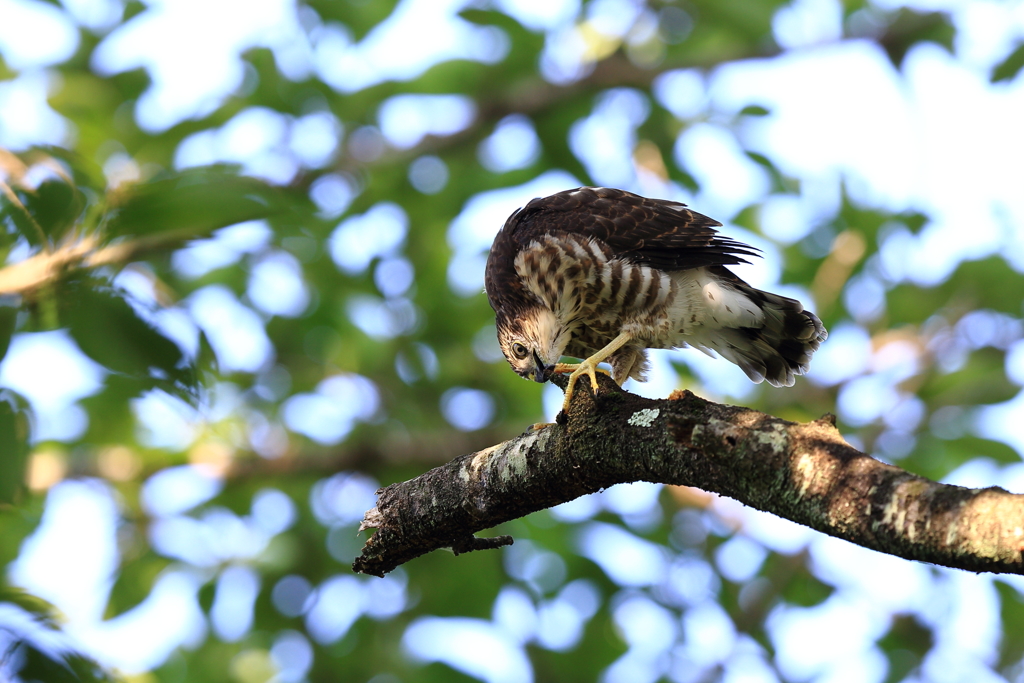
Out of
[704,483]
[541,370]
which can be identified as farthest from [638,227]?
[704,483]

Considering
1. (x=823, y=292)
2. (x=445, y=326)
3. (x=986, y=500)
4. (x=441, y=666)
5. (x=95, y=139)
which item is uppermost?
(x=986, y=500)

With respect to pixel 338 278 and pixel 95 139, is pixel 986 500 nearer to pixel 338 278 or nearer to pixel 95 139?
pixel 338 278

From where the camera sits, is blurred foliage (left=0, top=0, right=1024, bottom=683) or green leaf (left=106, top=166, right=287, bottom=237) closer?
green leaf (left=106, top=166, right=287, bottom=237)

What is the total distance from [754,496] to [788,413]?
4.92 meters

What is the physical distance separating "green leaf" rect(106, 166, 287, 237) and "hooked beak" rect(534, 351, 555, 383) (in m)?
3.45

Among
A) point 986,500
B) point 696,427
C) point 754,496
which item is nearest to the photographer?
point 986,500

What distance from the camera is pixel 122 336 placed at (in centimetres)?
106

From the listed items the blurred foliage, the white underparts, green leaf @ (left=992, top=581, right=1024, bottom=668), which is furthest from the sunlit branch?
green leaf @ (left=992, top=581, right=1024, bottom=668)

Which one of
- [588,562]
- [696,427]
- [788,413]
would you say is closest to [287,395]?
[588,562]

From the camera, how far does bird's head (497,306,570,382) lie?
4.58 metres

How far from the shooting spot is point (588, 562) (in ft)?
22.2

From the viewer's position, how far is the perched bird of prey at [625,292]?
4.38 m

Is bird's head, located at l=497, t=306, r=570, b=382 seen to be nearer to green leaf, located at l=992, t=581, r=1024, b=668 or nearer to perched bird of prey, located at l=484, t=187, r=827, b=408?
perched bird of prey, located at l=484, t=187, r=827, b=408

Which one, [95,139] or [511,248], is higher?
[511,248]
